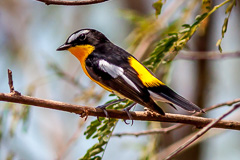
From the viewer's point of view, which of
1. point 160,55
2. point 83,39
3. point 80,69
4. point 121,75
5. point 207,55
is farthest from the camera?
point 80,69

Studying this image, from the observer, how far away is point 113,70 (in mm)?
2791

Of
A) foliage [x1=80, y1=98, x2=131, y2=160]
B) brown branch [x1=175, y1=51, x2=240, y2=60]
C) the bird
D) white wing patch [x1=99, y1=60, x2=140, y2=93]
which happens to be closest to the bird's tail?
the bird

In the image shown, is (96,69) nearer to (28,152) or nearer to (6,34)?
(28,152)

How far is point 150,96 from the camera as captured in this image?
2584 mm

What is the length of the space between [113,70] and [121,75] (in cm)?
9

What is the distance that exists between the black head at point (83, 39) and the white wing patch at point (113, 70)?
0.36 m

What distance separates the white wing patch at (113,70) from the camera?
105 inches

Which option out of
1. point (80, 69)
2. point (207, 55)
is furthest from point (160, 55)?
point (80, 69)

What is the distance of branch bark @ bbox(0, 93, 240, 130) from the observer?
1.90m

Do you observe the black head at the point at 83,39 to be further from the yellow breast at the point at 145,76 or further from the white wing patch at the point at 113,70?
the yellow breast at the point at 145,76

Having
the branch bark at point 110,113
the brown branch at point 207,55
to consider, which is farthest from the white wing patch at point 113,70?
the brown branch at point 207,55

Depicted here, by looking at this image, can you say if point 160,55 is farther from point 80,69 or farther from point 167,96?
point 80,69

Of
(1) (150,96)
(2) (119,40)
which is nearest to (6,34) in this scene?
(2) (119,40)

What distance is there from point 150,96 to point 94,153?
0.54 metres
